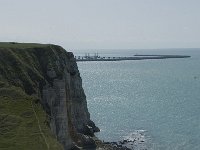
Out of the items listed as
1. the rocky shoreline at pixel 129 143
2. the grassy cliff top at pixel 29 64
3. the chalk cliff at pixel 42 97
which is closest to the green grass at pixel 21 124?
the chalk cliff at pixel 42 97

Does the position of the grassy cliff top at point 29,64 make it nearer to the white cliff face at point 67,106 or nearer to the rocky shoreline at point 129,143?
the white cliff face at point 67,106

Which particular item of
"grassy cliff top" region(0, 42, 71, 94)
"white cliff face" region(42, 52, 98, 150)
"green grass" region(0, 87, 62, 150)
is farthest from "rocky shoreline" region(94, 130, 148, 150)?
"green grass" region(0, 87, 62, 150)

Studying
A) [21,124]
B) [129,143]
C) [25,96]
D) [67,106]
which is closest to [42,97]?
[67,106]

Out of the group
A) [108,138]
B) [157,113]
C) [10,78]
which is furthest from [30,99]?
[157,113]

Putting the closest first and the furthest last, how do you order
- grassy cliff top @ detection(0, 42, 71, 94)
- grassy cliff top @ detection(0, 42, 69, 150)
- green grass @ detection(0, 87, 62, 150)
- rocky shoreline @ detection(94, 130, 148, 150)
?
1. green grass @ detection(0, 87, 62, 150)
2. grassy cliff top @ detection(0, 42, 69, 150)
3. grassy cliff top @ detection(0, 42, 71, 94)
4. rocky shoreline @ detection(94, 130, 148, 150)

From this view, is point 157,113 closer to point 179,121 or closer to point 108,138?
point 179,121

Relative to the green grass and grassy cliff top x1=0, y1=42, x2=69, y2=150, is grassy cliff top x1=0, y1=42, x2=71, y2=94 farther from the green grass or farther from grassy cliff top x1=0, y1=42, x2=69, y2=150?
the green grass

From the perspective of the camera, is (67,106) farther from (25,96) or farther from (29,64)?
(25,96)

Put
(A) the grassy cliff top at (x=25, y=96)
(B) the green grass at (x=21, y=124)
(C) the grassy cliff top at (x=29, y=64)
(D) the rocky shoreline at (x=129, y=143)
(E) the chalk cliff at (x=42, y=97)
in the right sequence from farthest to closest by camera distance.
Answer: (D) the rocky shoreline at (x=129, y=143)
(C) the grassy cliff top at (x=29, y=64)
(E) the chalk cliff at (x=42, y=97)
(A) the grassy cliff top at (x=25, y=96)
(B) the green grass at (x=21, y=124)
